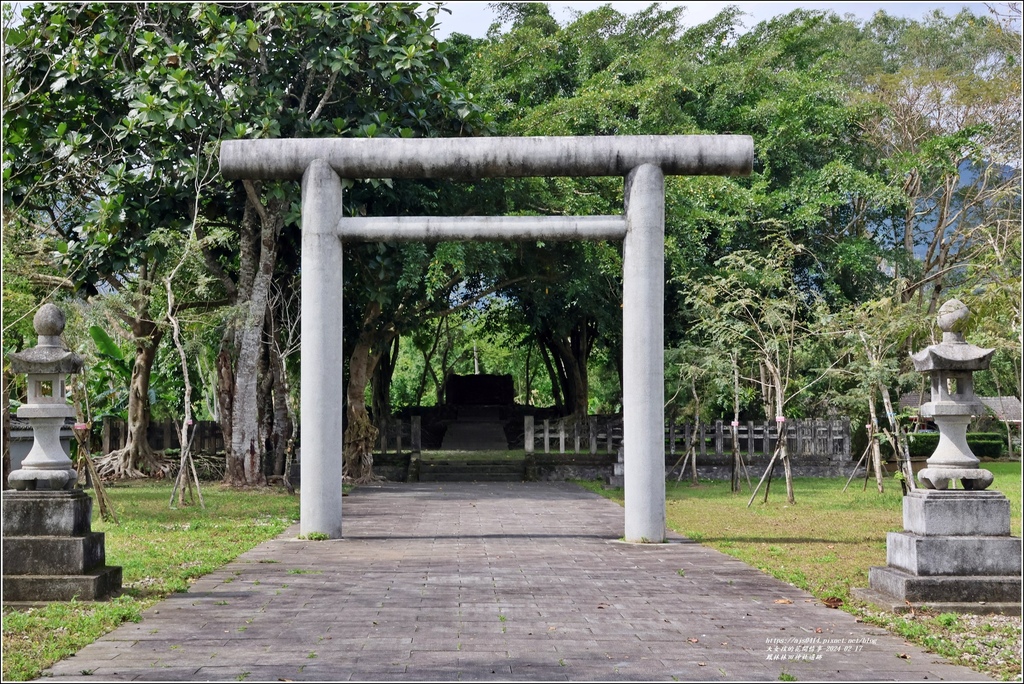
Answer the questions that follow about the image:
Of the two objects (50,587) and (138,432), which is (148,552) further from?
(138,432)

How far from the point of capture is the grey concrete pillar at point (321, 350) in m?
11.3

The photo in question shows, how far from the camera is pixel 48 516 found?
24.6ft

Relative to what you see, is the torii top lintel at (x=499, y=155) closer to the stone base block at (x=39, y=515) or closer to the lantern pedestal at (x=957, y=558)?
the lantern pedestal at (x=957, y=558)

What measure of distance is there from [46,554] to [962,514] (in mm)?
6599

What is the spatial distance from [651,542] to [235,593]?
482 centimetres

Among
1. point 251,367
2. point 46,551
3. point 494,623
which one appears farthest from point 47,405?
point 251,367

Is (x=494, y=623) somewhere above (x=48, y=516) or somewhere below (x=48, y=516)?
below

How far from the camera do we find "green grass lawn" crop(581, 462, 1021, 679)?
6.72m

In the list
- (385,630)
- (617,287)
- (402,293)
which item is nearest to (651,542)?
(385,630)

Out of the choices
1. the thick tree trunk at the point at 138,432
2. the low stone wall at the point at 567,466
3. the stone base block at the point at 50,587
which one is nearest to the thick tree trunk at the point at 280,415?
the thick tree trunk at the point at 138,432

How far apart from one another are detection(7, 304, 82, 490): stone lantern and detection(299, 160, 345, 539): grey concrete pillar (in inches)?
140

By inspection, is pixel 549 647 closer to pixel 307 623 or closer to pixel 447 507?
pixel 307 623

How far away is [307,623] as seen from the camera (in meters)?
6.70

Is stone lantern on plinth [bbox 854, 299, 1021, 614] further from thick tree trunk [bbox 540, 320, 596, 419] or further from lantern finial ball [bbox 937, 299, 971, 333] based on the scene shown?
thick tree trunk [bbox 540, 320, 596, 419]
